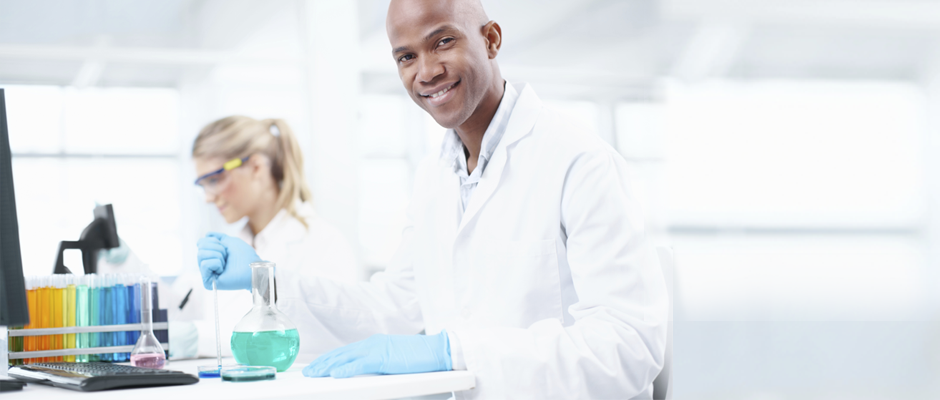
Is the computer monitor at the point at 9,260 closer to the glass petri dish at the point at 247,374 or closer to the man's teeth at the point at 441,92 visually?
the glass petri dish at the point at 247,374

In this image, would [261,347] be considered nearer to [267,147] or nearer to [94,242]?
[94,242]

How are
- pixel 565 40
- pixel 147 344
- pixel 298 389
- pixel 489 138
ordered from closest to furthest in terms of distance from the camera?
pixel 298 389 < pixel 147 344 < pixel 489 138 < pixel 565 40

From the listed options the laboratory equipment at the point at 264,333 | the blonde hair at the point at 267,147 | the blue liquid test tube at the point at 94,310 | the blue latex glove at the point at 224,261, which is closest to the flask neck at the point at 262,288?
the laboratory equipment at the point at 264,333

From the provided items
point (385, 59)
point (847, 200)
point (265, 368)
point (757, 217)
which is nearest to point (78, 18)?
point (385, 59)

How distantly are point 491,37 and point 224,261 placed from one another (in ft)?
2.13

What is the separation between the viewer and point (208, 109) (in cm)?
328

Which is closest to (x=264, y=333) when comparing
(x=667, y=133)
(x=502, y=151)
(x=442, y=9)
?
(x=502, y=151)

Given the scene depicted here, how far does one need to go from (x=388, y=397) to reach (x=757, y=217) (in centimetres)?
738

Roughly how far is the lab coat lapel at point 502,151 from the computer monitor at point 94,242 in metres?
0.72

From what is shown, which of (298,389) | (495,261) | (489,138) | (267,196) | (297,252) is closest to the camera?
(298,389)

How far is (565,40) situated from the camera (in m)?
6.11

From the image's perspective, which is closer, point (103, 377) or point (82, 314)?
point (103, 377)

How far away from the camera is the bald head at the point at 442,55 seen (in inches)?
46.6

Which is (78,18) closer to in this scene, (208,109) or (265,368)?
(208,109)
